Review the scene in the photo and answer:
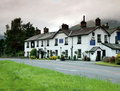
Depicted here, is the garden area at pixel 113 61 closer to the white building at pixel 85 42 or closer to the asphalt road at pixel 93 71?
the asphalt road at pixel 93 71

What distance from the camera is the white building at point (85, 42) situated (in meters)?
62.0

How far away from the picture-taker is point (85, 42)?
63.2 m

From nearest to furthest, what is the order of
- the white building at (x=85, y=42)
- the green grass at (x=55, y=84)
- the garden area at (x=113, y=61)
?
the green grass at (x=55, y=84)
the garden area at (x=113, y=61)
the white building at (x=85, y=42)

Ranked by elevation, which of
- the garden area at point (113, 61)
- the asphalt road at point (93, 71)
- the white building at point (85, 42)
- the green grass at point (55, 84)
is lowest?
the green grass at point (55, 84)

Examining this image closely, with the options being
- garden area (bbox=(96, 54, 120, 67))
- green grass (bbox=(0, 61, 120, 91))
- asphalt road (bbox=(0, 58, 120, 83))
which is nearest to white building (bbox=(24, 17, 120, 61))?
garden area (bbox=(96, 54, 120, 67))

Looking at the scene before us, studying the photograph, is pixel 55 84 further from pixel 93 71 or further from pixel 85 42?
pixel 85 42

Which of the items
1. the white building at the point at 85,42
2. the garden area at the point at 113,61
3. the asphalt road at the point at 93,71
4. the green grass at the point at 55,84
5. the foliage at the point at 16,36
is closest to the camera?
the green grass at the point at 55,84

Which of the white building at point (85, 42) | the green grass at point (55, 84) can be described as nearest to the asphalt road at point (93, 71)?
the green grass at point (55, 84)

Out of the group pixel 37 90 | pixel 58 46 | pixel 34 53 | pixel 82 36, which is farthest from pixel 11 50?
pixel 37 90

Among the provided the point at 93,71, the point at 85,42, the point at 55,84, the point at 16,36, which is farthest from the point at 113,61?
the point at 16,36

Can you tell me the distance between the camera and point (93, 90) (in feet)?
37.6

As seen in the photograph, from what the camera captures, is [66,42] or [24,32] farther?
[24,32]

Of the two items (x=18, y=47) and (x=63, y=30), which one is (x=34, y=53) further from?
(x=18, y=47)

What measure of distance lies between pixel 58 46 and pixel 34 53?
1015 centimetres
